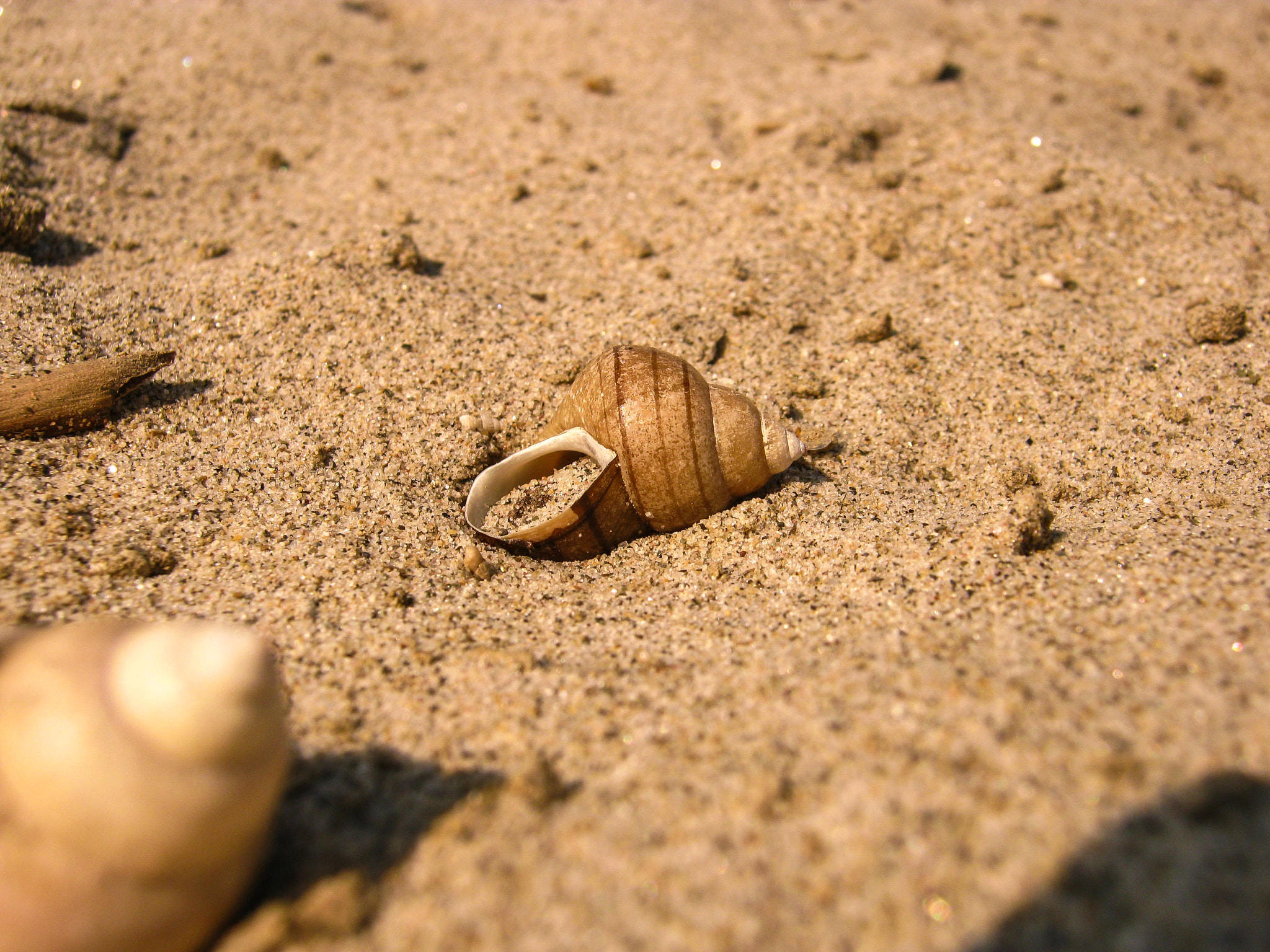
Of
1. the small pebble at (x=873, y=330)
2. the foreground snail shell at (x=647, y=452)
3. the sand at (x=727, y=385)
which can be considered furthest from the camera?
the small pebble at (x=873, y=330)

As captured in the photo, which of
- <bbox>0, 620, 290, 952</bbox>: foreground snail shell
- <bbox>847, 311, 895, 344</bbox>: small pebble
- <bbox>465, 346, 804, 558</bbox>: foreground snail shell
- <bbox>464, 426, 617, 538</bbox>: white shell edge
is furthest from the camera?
<bbox>847, 311, 895, 344</bbox>: small pebble

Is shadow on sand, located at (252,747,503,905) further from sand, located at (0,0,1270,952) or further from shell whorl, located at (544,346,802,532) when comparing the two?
shell whorl, located at (544,346,802,532)

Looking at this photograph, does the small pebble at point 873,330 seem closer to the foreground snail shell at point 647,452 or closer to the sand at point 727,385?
the sand at point 727,385

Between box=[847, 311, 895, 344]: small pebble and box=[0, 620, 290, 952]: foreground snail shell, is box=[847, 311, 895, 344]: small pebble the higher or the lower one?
the lower one

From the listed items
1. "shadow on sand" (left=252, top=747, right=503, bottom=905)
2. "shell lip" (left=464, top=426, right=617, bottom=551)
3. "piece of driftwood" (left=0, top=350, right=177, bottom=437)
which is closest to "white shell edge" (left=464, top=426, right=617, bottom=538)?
"shell lip" (left=464, top=426, right=617, bottom=551)

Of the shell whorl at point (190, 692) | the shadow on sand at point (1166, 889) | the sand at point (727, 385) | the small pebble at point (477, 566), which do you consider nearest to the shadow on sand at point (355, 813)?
the sand at point (727, 385)

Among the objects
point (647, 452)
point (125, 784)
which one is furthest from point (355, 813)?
point (647, 452)

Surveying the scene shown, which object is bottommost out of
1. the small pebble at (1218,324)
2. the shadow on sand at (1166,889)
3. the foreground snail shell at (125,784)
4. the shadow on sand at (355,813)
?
the small pebble at (1218,324)

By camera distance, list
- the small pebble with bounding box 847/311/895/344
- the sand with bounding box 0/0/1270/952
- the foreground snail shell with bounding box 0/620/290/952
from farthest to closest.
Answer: the small pebble with bounding box 847/311/895/344, the sand with bounding box 0/0/1270/952, the foreground snail shell with bounding box 0/620/290/952

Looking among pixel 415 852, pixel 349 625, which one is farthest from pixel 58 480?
pixel 415 852

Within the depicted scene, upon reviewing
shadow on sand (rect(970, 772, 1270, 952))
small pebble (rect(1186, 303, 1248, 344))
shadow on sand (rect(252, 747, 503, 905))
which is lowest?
small pebble (rect(1186, 303, 1248, 344))
